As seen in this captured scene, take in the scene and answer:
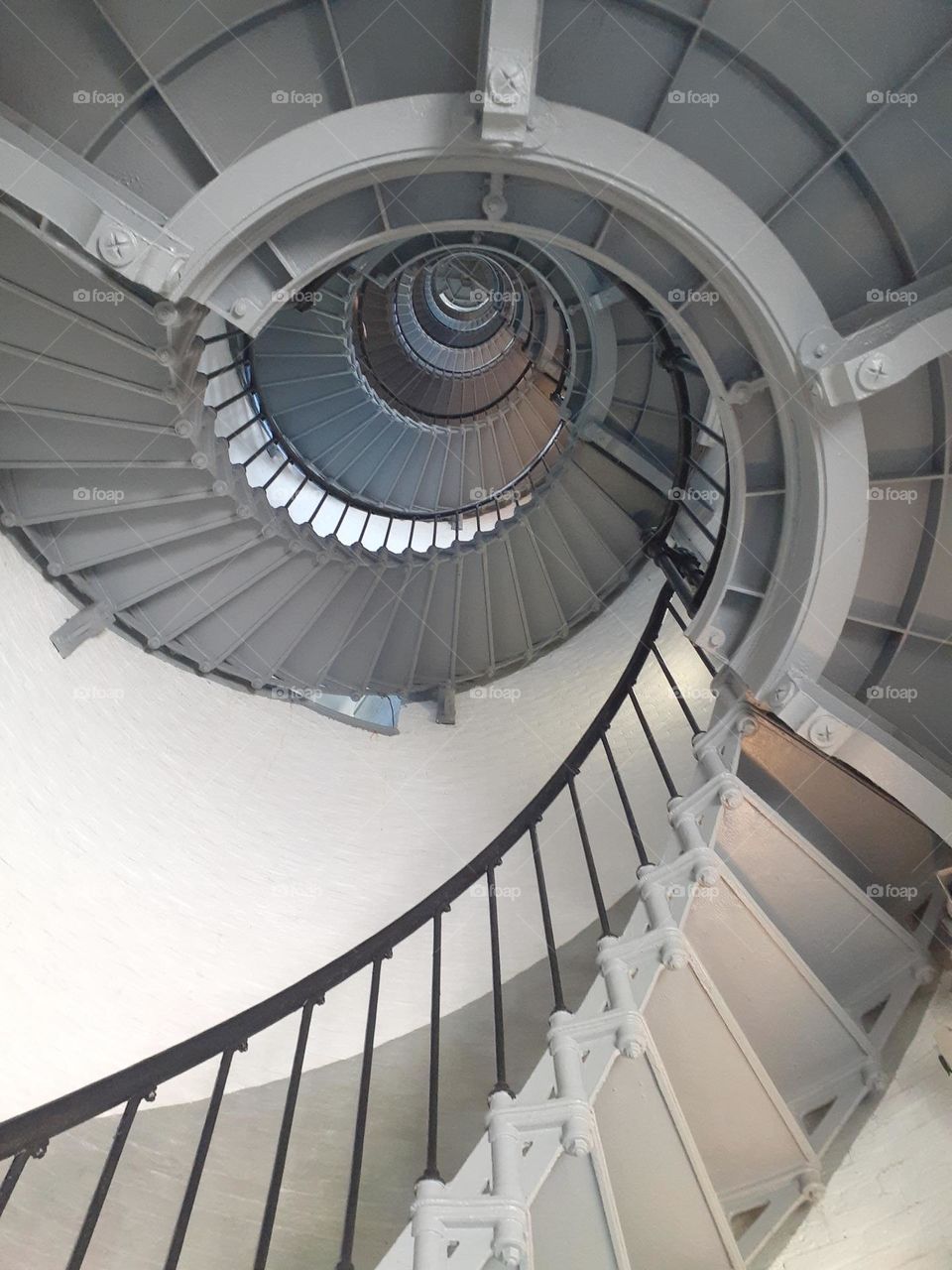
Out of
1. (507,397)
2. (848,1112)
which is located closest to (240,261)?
(848,1112)

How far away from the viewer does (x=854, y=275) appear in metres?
3.79

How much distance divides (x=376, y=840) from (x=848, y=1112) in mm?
4493

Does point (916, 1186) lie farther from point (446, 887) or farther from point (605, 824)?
point (605, 824)
